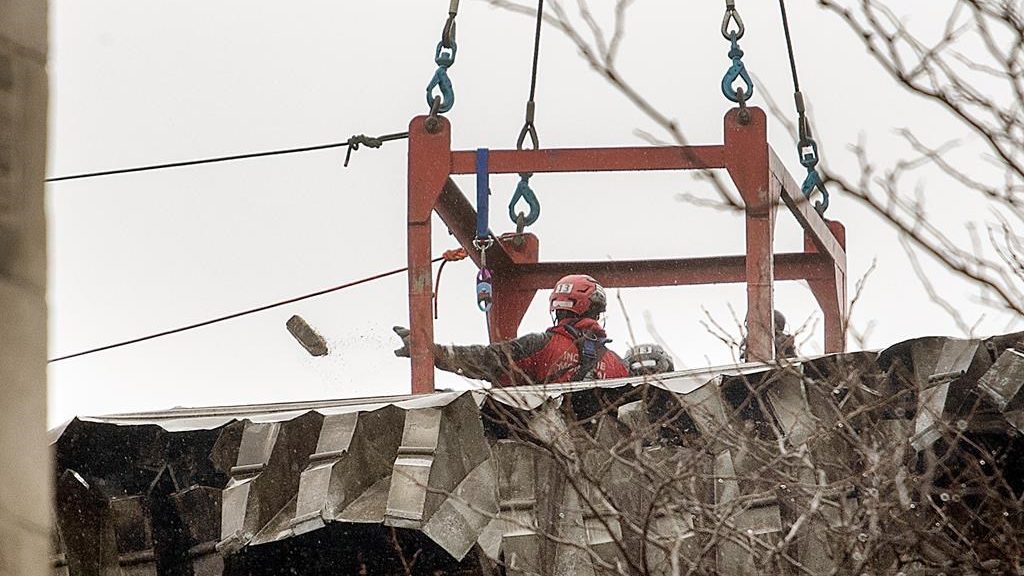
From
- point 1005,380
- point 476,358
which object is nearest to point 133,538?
point 476,358

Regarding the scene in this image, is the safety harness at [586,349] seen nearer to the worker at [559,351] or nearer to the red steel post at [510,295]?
the worker at [559,351]

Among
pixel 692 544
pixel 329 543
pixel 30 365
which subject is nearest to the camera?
pixel 30 365

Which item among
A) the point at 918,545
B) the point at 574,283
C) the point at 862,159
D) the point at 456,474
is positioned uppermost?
the point at 574,283

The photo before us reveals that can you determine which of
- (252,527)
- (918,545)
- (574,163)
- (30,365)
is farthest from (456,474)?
(30,365)

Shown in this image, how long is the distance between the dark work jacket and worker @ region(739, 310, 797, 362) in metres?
1.44

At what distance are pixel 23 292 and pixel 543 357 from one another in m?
11.2

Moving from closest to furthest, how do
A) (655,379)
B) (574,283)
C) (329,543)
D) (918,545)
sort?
(918,545) → (655,379) → (329,543) → (574,283)

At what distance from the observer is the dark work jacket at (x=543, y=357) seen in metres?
13.2

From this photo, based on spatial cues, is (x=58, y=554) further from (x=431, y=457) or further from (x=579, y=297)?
(x=579, y=297)

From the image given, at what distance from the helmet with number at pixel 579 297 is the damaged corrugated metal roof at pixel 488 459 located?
414cm

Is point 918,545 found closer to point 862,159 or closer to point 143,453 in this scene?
point 862,159

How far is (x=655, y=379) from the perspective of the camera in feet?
34.5

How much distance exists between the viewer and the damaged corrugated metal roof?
9781 mm

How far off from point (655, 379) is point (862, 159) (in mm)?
4397
